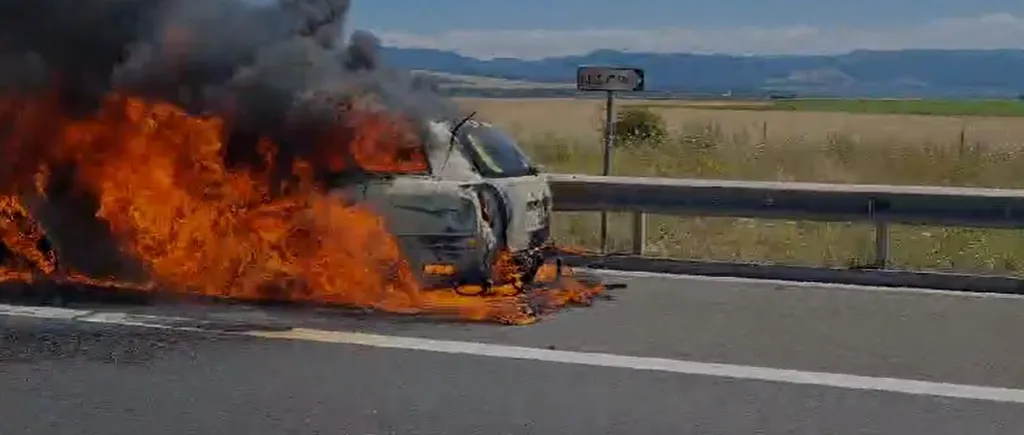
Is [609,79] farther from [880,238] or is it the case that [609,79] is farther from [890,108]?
[890,108]

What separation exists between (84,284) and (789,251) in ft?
19.6

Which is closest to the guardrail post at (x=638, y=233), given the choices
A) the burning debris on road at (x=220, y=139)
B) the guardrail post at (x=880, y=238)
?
the guardrail post at (x=880, y=238)

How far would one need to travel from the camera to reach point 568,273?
1005 cm

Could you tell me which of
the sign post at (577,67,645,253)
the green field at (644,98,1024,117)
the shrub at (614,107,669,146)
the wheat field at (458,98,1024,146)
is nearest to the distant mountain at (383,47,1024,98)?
the green field at (644,98,1024,117)

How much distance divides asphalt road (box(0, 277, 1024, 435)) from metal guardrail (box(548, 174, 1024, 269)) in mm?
1649

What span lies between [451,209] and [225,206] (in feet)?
4.56

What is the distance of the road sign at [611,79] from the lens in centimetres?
1216

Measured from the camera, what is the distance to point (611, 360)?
709 cm

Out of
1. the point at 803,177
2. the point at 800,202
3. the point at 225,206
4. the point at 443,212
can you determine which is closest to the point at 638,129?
the point at 803,177

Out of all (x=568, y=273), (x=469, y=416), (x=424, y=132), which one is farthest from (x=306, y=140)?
(x=469, y=416)

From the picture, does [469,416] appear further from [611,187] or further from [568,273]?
[611,187]

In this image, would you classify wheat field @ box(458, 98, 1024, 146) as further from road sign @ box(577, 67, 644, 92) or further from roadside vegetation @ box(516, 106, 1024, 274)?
road sign @ box(577, 67, 644, 92)

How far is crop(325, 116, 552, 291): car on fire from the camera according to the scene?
855cm

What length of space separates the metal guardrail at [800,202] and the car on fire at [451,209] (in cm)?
244
